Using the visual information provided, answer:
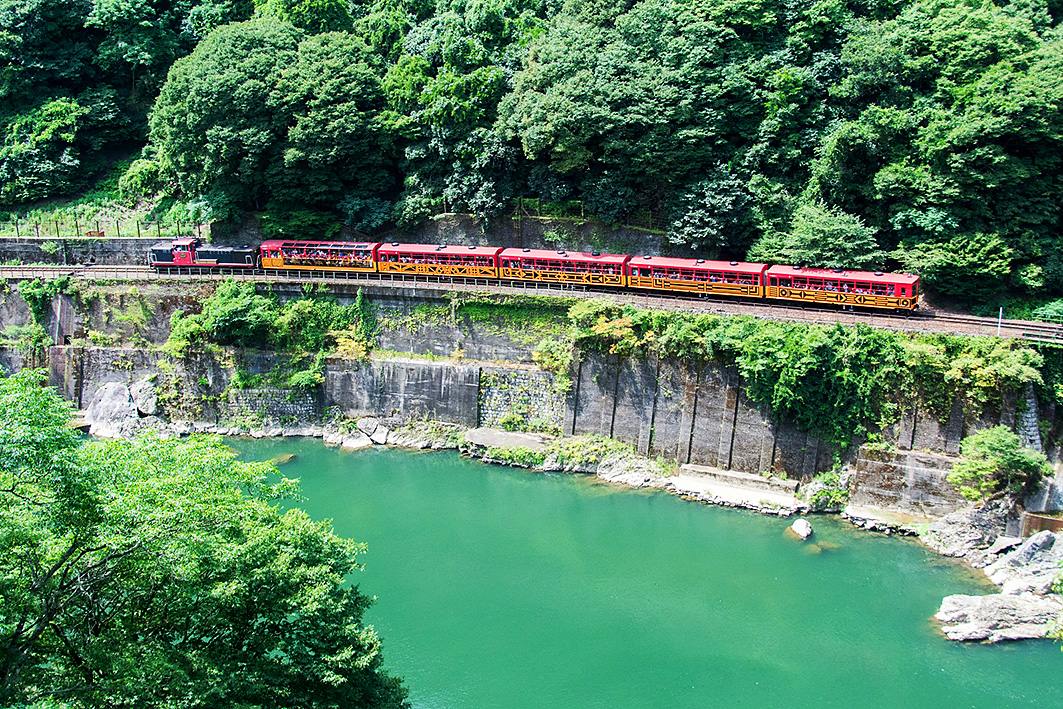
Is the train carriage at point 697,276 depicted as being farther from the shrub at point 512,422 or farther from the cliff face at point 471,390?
the shrub at point 512,422

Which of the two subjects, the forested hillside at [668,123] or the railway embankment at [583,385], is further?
the forested hillside at [668,123]

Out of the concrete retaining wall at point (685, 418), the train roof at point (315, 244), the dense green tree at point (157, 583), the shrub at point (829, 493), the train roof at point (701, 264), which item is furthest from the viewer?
the train roof at point (315, 244)

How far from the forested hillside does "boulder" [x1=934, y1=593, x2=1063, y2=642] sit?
13519 mm

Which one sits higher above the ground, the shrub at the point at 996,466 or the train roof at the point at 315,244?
the train roof at the point at 315,244

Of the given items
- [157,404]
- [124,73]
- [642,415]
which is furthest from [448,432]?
[124,73]

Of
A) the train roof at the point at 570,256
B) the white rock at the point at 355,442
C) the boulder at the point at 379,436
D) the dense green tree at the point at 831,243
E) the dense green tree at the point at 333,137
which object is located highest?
the dense green tree at the point at 333,137

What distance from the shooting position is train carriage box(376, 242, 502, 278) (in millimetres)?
41469

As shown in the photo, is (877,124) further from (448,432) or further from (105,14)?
(105,14)

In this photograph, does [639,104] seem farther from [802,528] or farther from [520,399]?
[802,528]

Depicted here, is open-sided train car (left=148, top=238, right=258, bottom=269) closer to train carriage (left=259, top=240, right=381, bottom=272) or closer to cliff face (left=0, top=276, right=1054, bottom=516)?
train carriage (left=259, top=240, right=381, bottom=272)

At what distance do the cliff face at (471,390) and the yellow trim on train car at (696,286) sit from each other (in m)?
3.67

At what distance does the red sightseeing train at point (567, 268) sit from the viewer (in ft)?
119

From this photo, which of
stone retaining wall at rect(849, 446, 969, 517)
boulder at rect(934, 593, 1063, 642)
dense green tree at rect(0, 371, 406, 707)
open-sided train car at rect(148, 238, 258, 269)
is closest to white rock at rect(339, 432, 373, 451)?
open-sided train car at rect(148, 238, 258, 269)

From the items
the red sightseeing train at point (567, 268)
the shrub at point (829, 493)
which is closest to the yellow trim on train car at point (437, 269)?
the red sightseeing train at point (567, 268)
